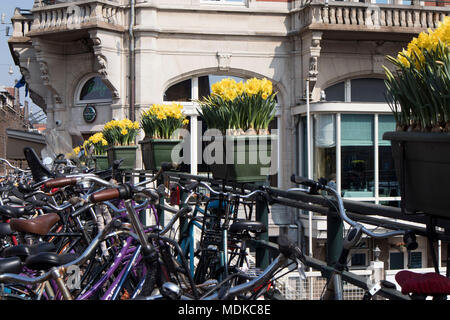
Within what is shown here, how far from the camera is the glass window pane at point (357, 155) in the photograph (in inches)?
576

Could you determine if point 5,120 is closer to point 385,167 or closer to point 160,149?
point 385,167

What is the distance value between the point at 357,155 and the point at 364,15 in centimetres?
404

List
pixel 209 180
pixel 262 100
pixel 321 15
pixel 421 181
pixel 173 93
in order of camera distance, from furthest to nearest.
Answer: pixel 173 93 < pixel 321 15 < pixel 209 180 < pixel 262 100 < pixel 421 181

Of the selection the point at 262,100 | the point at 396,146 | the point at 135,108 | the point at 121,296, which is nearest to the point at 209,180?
the point at 262,100

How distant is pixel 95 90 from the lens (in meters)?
16.7

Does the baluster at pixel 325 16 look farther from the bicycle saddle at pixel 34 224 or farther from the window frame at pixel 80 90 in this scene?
the bicycle saddle at pixel 34 224

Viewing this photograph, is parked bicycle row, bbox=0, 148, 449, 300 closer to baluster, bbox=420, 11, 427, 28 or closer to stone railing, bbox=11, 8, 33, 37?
baluster, bbox=420, 11, 427, 28

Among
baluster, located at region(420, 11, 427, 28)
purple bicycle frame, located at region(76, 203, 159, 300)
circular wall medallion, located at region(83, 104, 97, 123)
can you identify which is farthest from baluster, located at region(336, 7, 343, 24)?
purple bicycle frame, located at region(76, 203, 159, 300)

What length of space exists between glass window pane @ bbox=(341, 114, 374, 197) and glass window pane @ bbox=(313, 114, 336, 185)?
267 millimetres

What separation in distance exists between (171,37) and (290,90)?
3773 millimetres

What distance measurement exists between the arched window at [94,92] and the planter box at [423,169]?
1501 centimetres

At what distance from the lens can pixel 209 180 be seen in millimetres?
4457

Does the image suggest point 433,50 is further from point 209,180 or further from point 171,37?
point 171,37

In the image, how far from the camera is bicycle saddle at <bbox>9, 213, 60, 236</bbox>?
305 cm
